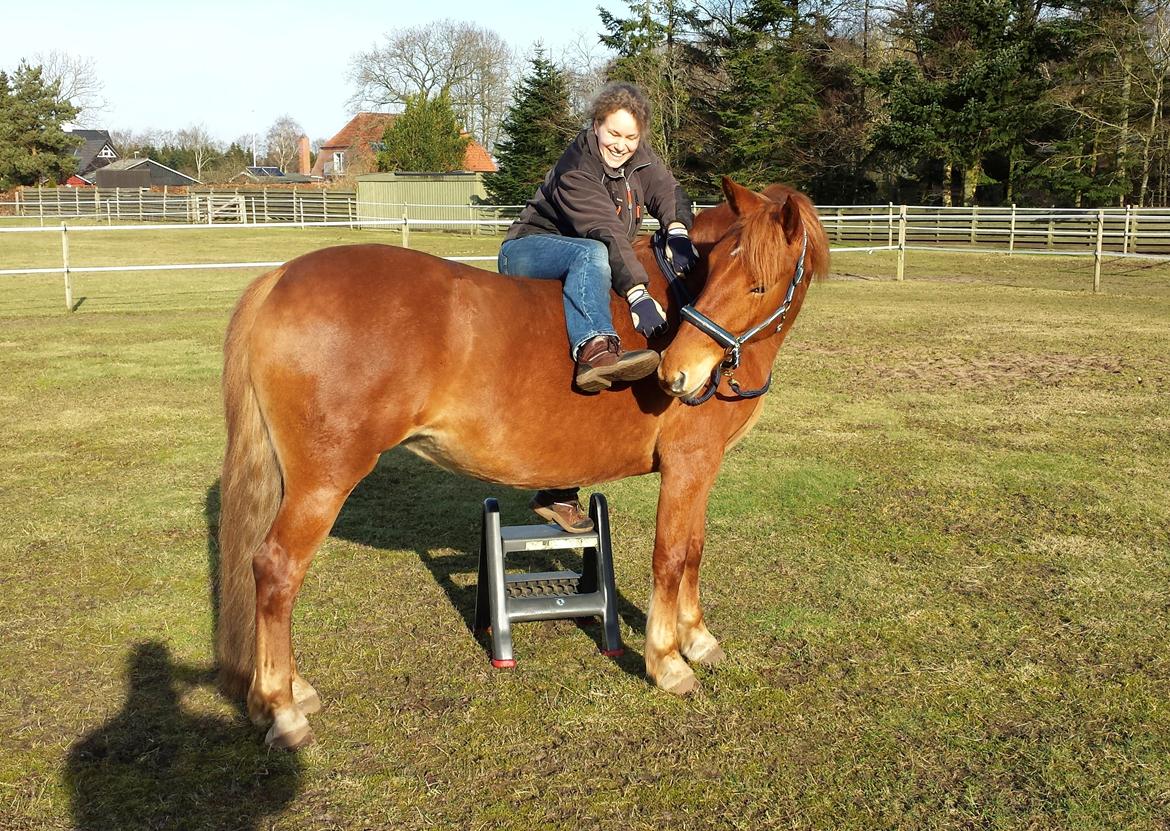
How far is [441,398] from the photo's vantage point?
359cm

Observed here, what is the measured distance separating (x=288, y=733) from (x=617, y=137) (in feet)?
8.83

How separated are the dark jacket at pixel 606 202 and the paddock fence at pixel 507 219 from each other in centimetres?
1633

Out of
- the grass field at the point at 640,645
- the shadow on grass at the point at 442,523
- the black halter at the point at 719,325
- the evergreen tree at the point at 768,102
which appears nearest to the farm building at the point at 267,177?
the evergreen tree at the point at 768,102

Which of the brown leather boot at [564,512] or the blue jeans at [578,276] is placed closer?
the blue jeans at [578,276]

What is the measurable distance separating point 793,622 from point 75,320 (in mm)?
13843

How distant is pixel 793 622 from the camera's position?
4.59 m

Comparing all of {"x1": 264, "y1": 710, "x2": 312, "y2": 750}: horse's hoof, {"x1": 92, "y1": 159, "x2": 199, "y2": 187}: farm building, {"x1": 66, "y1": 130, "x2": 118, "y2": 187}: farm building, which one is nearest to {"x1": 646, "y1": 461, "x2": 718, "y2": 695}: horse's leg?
{"x1": 264, "y1": 710, "x2": 312, "y2": 750}: horse's hoof

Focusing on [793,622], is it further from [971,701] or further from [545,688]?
[545,688]

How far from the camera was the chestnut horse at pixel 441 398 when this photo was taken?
3.41 metres

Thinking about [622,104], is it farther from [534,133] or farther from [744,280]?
[534,133]

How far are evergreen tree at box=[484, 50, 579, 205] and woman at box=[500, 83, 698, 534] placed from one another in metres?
38.9

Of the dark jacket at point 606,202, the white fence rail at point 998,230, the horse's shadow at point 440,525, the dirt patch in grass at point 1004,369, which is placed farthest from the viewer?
the white fence rail at point 998,230

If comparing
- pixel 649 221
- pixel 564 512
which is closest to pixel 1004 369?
pixel 564 512

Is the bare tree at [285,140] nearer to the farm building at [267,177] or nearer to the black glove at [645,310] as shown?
the farm building at [267,177]
